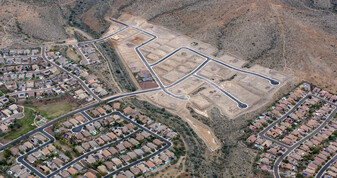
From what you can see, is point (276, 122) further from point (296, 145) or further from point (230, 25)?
point (230, 25)

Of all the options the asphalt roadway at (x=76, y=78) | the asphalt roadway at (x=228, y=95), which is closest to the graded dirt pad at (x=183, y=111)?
the asphalt roadway at (x=228, y=95)

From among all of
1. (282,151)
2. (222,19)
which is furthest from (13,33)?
(282,151)

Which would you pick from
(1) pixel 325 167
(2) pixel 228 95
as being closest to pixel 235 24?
(2) pixel 228 95

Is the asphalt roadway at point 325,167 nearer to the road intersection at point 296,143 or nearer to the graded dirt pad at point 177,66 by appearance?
the road intersection at point 296,143

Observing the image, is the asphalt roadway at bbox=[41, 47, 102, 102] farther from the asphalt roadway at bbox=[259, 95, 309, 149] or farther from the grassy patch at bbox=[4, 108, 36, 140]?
the asphalt roadway at bbox=[259, 95, 309, 149]

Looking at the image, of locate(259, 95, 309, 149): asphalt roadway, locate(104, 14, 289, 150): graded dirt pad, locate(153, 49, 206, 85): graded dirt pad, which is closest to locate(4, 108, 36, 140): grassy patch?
locate(104, 14, 289, 150): graded dirt pad
